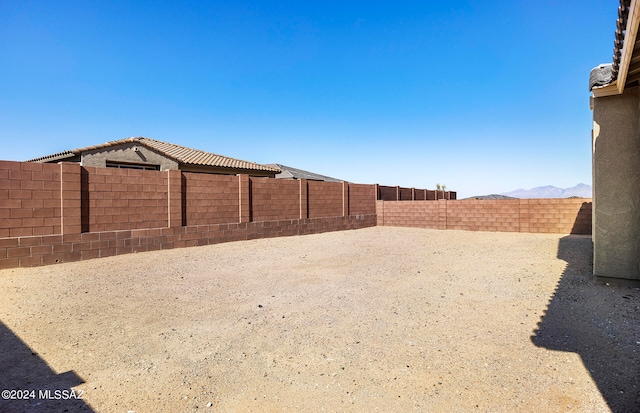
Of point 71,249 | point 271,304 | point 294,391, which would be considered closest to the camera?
point 294,391

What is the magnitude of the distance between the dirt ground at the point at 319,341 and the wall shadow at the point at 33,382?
1 centimetres

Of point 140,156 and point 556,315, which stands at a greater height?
point 140,156

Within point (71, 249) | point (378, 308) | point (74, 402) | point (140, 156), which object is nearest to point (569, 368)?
point (378, 308)

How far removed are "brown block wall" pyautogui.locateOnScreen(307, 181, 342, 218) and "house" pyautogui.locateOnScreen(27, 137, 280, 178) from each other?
7.17 m

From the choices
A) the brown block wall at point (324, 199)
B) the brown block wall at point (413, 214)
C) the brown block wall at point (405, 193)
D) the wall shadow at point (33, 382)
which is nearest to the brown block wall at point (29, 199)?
the wall shadow at point (33, 382)

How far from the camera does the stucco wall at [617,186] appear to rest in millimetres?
4988

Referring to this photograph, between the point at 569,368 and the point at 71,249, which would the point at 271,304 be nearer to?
the point at 569,368

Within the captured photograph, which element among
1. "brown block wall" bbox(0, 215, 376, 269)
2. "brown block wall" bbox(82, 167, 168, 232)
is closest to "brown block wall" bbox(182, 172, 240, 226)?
"brown block wall" bbox(0, 215, 376, 269)

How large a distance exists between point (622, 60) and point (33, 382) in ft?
23.9

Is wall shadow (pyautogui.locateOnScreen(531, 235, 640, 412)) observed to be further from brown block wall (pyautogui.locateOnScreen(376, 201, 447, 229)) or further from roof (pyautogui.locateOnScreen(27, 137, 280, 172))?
roof (pyautogui.locateOnScreen(27, 137, 280, 172))

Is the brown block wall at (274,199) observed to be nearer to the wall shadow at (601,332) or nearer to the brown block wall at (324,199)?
the brown block wall at (324,199)

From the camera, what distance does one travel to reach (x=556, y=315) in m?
4.14

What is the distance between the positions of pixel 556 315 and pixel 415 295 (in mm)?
1856

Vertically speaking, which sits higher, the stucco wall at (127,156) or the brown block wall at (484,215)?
the stucco wall at (127,156)
